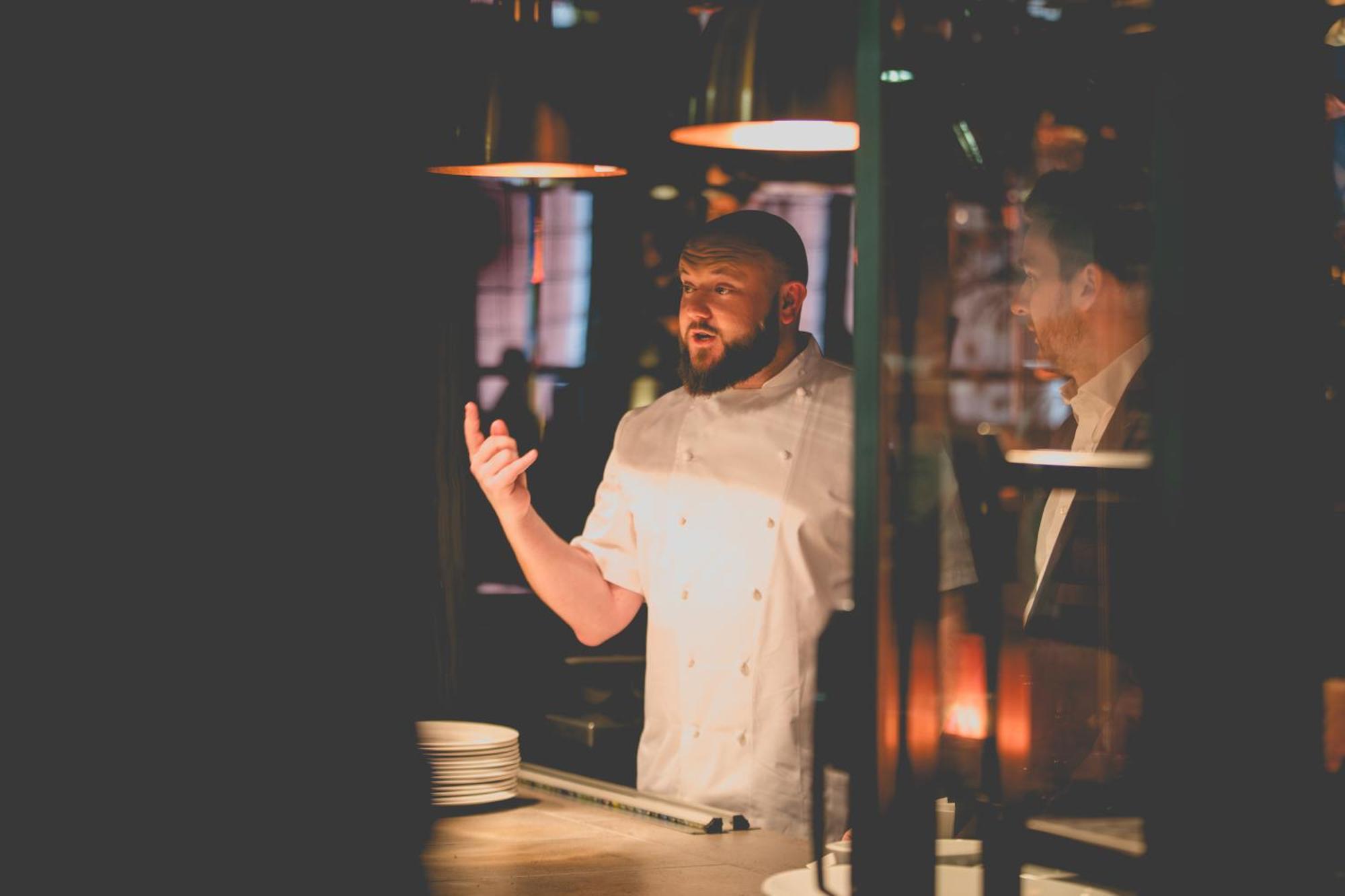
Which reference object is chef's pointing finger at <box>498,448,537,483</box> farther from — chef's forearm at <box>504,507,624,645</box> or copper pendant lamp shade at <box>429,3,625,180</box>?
copper pendant lamp shade at <box>429,3,625,180</box>

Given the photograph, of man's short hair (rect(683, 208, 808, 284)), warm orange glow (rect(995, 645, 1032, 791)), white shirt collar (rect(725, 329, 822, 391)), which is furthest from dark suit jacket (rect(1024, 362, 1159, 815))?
man's short hair (rect(683, 208, 808, 284))

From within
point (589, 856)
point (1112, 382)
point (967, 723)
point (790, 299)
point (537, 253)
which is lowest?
point (589, 856)

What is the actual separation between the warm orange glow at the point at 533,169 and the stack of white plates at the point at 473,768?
86 cm

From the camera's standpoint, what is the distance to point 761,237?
3.38 metres

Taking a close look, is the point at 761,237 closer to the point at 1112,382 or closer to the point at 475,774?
the point at 1112,382

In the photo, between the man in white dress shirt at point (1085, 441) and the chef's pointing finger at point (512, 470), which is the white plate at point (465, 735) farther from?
the man in white dress shirt at point (1085, 441)

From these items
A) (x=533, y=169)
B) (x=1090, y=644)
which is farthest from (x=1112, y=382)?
(x=533, y=169)

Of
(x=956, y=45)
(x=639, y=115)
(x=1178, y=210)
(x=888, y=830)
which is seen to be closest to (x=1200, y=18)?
(x=1178, y=210)

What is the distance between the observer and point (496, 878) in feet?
6.22

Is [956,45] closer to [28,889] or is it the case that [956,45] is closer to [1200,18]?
[1200,18]

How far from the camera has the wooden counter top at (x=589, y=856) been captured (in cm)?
185

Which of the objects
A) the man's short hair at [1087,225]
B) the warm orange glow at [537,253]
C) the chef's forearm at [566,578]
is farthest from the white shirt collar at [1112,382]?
the warm orange glow at [537,253]

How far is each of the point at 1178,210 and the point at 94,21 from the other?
84.9 inches

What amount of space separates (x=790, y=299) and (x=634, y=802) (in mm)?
1398
